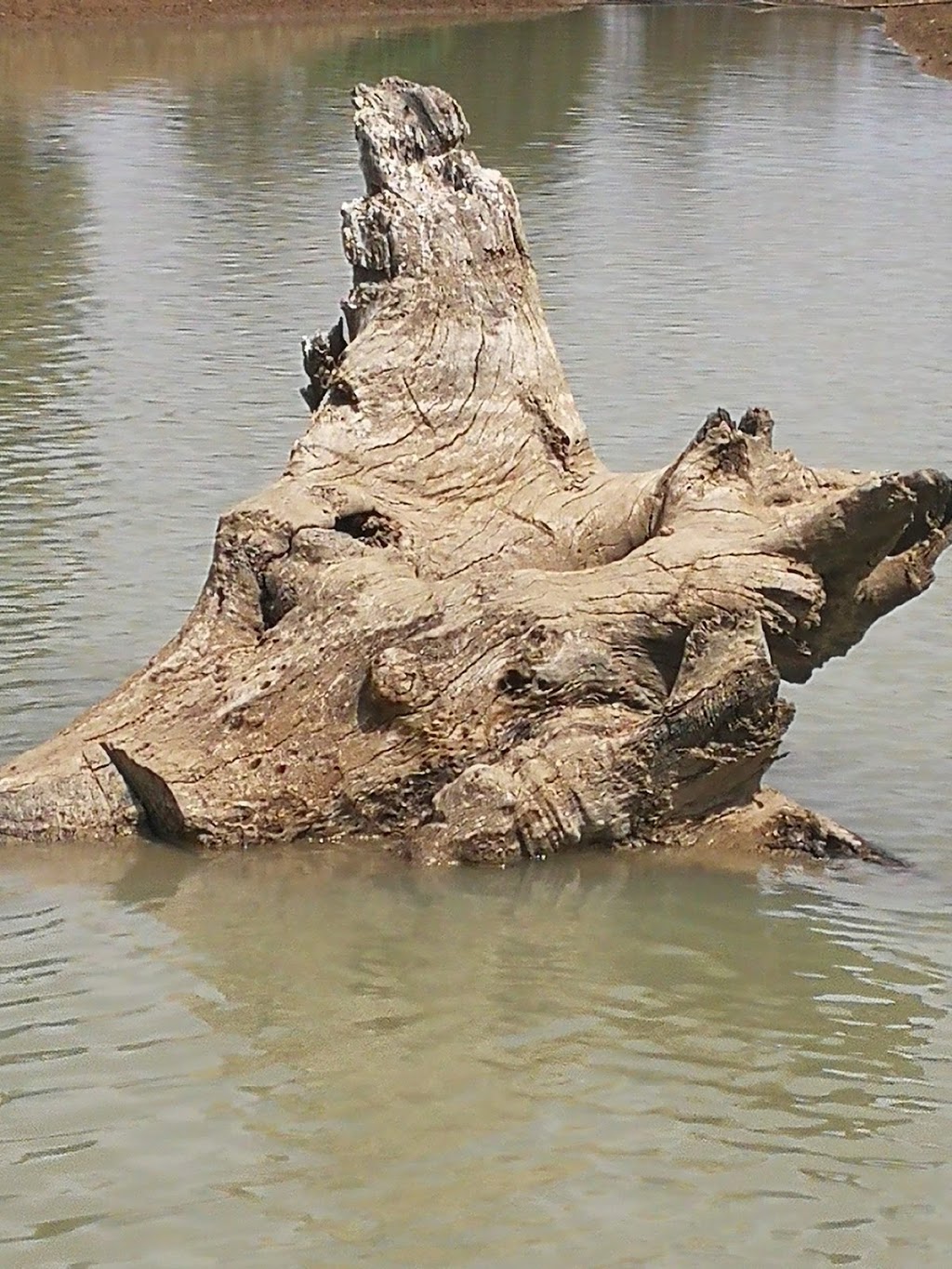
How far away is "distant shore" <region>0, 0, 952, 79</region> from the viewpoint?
127ft

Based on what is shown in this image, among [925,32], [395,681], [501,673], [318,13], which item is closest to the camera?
[395,681]

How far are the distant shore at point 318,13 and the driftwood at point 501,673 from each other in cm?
3029

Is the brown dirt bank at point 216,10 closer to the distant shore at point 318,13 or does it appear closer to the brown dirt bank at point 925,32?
the distant shore at point 318,13

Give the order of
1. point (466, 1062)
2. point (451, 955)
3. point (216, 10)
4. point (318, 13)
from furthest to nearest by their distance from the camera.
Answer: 1. point (318, 13)
2. point (216, 10)
3. point (451, 955)
4. point (466, 1062)

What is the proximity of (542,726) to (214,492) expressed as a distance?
500 centimetres

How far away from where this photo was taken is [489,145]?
25906 millimetres

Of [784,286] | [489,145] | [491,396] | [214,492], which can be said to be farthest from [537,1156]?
[489,145]

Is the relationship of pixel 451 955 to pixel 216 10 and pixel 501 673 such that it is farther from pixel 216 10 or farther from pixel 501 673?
pixel 216 10

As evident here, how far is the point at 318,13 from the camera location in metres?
43.3

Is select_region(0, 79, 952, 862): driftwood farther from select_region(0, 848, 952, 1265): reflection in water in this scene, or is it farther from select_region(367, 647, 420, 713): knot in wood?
select_region(0, 848, 952, 1265): reflection in water

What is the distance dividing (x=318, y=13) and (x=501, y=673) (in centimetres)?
3847

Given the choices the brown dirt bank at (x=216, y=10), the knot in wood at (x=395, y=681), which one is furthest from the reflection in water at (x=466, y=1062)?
the brown dirt bank at (x=216, y=10)

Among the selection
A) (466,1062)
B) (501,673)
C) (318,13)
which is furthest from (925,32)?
(466,1062)

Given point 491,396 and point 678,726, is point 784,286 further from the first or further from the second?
point 678,726
